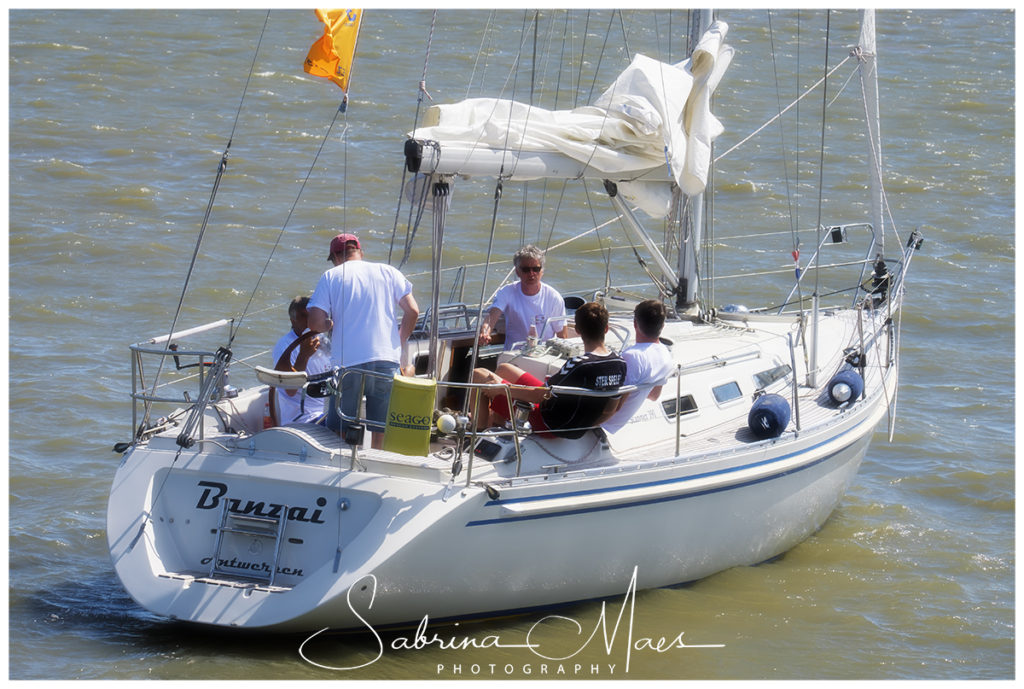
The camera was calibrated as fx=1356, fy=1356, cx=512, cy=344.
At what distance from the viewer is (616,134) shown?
9.09m

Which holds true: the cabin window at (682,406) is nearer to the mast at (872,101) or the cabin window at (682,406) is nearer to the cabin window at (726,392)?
the cabin window at (726,392)

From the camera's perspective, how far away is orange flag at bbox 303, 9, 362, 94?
775cm

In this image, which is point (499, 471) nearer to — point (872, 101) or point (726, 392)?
point (726, 392)

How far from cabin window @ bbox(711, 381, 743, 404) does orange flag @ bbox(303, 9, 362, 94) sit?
10.9ft

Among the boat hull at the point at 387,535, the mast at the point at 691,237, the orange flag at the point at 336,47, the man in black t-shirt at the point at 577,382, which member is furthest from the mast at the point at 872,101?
the orange flag at the point at 336,47

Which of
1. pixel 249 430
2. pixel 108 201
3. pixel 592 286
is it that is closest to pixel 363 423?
pixel 249 430

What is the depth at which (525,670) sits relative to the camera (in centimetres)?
780

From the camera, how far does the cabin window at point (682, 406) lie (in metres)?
8.93

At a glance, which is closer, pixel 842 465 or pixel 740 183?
pixel 842 465

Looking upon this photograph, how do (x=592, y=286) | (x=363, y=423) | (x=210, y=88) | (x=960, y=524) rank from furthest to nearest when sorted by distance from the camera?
(x=210, y=88)
(x=592, y=286)
(x=960, y=524)
(x=363, y=423)

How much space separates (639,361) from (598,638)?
1707 mm

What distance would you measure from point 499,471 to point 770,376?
2.79 m

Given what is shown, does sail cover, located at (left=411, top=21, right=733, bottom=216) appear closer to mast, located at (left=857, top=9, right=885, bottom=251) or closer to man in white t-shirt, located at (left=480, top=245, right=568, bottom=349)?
man in white t-shirt, located at (left=480, top=245, right=568, bottom=349)

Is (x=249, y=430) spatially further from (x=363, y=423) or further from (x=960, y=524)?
(x=960, y=524)
